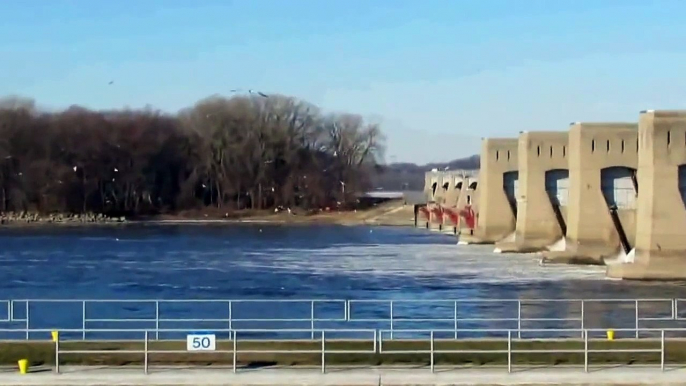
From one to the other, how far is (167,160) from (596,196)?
361 ft

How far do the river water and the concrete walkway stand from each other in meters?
4.65

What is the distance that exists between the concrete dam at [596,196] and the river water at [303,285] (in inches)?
114

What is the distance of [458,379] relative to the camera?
2345 cm

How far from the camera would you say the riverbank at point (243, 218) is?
170 metres

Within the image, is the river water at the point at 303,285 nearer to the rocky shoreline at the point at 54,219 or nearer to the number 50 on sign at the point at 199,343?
the number 50 on sign at the point at 199,343

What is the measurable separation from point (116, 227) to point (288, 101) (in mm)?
41514

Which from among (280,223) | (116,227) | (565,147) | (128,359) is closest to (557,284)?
(565,147)

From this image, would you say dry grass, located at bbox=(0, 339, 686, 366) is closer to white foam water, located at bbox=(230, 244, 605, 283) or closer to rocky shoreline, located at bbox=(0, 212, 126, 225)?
white foam water, located at bbox=(230, 244, 605, 283)

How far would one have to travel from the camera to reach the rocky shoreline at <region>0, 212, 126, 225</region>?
168 metres

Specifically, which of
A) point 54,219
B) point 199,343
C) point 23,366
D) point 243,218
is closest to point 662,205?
point 199,343

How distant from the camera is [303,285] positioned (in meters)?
62.8

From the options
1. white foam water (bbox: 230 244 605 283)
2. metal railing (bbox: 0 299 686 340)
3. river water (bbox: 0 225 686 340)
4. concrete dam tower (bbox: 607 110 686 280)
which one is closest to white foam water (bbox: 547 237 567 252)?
white foam water (bbox: 230 244 605 283)

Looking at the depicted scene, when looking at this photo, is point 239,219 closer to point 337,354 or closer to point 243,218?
point 243,218

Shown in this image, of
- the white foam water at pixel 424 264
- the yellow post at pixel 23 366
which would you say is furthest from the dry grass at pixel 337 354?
the white foam water at pixel 424 264
